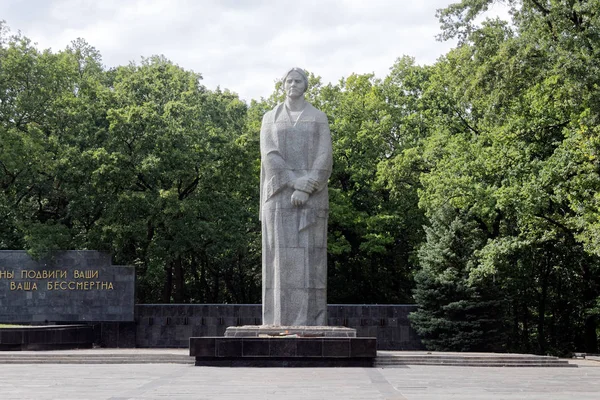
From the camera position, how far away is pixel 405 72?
43.4 meters

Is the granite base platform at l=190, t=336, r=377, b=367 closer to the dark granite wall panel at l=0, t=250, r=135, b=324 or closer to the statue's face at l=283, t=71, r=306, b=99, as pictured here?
the statue's face at l=283, t=71, r=306, b=99

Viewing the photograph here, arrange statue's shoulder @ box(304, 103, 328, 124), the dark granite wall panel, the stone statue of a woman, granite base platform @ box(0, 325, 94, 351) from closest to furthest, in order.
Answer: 1. the stone statue of a woman
2. statue's shoulder @ box(304, 103, 328, 124)
3. granite base platform @ box(0, 325, 94, 351)
4. the dark granite wall panel

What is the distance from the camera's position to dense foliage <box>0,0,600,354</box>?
2516 cm

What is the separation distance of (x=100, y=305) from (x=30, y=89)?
9.31 meters

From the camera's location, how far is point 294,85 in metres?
21.2

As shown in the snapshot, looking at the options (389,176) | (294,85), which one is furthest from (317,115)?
(389,176)

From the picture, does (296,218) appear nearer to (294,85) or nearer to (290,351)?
(294,85)

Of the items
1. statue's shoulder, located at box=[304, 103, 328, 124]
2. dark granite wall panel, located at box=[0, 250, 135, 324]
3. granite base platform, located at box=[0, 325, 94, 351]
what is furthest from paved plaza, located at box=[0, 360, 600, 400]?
dark granite wall panel, located at box=[0, 250, 135, 324]

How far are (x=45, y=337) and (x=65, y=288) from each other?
379 cm

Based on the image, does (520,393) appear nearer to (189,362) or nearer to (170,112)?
(189,362)

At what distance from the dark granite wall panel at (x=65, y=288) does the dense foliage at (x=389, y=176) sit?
31.1 inches

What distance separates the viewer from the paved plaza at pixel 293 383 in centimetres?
1219

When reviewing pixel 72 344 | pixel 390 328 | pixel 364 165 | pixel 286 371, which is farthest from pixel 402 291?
pixel 286 371

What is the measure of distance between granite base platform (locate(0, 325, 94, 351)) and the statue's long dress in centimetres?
876
